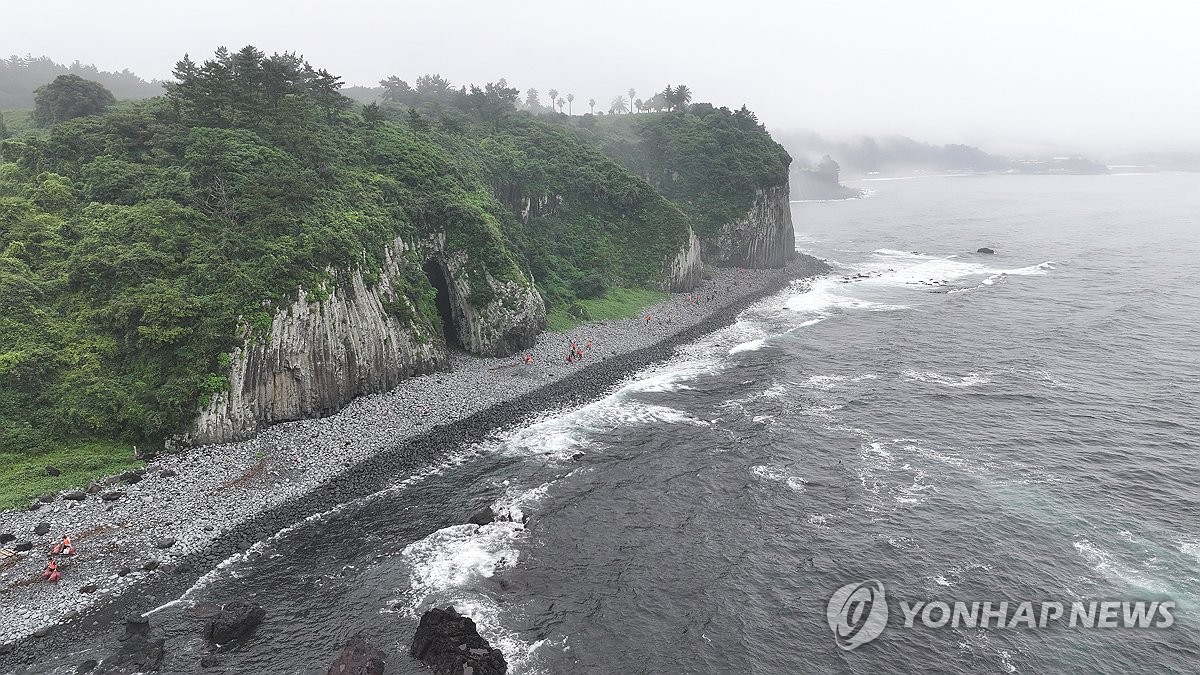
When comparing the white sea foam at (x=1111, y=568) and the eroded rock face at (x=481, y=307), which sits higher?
the eroded rock face at (x=481, y=307)

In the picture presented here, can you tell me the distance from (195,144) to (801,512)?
5984 cm

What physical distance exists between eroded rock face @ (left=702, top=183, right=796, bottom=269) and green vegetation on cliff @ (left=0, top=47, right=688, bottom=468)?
3351 cm

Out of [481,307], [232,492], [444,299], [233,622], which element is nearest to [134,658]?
[233,622]

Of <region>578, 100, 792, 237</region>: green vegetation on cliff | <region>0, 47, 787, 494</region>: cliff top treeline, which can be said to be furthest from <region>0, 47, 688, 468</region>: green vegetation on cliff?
<region>578, 100, 792, 237</region>: green vegetation on cliff

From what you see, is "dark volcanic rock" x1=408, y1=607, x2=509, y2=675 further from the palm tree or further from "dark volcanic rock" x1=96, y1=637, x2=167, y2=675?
the palm tree

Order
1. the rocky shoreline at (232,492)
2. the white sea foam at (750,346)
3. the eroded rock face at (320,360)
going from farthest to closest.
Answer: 1. the white sea foam at (750,346)
2. the eroded rock face at (320,360)
3. the rocky shoreline at (232,492)

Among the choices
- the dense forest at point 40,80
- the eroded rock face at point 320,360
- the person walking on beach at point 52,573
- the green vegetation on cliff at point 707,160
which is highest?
the dense forest at point 40,80

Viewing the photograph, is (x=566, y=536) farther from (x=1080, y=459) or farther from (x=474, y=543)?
(x=1080, y=459)

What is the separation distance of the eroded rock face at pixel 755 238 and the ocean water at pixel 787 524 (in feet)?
136

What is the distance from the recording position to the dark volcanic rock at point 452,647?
84.0 ft

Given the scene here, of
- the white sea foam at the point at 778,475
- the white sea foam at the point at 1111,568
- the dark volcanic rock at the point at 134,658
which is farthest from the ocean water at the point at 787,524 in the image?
the dark volcanic rock at the point at 134,658

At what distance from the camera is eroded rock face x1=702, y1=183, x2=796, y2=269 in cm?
10400

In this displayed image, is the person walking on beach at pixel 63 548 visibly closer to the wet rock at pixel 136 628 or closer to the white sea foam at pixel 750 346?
the wet rock at pixel 136 628

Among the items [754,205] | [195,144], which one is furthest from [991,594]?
[754,205]
